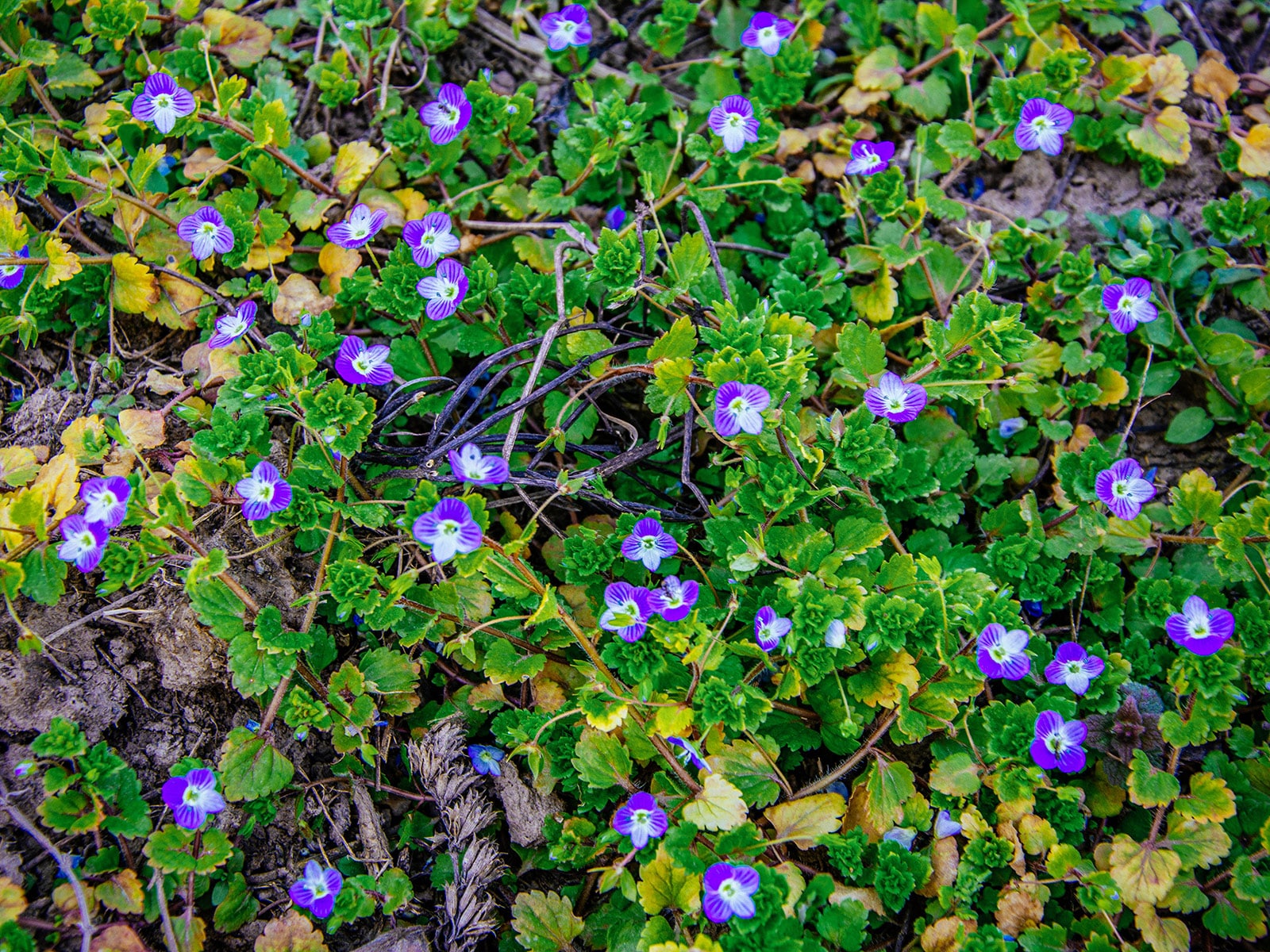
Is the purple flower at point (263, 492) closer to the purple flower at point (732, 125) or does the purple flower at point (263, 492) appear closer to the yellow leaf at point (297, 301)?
the yellow leaf at point (297, 301)

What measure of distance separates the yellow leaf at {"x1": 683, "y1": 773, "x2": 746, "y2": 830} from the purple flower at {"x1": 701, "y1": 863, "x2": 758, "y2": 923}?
12 cm

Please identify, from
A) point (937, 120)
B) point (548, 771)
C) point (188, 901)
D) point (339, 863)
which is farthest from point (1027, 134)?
point (188, 901)

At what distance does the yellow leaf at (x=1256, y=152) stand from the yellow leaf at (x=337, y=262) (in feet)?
11.5

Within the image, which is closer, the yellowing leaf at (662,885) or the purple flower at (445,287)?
the yellowing leaf at (662,885)

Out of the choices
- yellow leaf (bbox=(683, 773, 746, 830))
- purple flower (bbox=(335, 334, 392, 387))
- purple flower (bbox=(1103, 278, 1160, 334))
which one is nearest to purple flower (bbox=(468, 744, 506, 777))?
yellow leaf (bbox=(683, 773, 746, 830))

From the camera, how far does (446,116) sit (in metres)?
3.14

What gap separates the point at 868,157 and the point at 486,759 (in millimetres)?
2579

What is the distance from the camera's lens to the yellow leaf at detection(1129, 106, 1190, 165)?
3402mm

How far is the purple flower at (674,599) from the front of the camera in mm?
2500

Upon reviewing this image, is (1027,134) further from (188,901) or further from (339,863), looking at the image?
(188,901)

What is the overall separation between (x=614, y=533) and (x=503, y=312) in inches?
33.5

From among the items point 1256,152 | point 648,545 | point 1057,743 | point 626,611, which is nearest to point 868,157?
point 1256,152

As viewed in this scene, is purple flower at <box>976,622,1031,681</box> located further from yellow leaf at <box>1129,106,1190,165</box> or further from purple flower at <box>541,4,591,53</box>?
purple flower at <box>541,4,591,53</box>

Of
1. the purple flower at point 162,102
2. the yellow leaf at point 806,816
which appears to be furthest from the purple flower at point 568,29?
the yellow leaf at point 806,816
